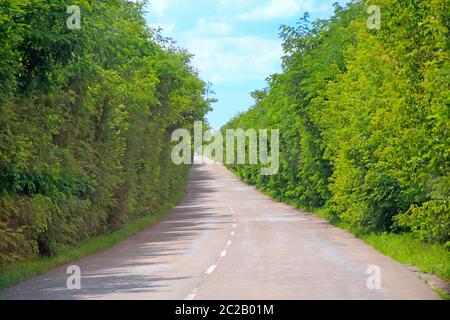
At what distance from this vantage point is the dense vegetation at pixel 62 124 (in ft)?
60.8

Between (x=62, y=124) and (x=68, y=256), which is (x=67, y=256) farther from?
(x=62, y=124)

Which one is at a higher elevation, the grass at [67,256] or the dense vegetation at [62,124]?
the dense vegetation at [62,124]

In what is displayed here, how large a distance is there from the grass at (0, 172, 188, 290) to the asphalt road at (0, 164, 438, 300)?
360 mm

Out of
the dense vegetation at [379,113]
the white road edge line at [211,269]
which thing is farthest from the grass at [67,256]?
the dense vegetation at [379,113]

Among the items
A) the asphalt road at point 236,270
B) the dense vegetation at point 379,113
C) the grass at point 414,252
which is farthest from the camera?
the grass at point 414,252

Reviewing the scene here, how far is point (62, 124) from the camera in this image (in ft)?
87.0

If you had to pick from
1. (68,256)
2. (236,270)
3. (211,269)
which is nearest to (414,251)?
(236,270)

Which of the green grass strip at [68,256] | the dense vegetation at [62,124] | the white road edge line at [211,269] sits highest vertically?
the dense vegetation at [62,124]

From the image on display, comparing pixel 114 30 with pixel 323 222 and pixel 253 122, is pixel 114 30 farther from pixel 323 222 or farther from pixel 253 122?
pixel 253 122

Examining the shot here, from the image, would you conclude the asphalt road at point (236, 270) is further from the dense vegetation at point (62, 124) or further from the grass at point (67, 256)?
the dense vegetation at point (62, 124)

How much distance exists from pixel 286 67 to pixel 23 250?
89.5ft

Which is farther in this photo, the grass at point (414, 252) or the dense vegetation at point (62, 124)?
the grass at point (414, 252)

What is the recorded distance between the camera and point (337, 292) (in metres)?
14.7

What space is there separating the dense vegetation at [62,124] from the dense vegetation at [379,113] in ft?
24.2
